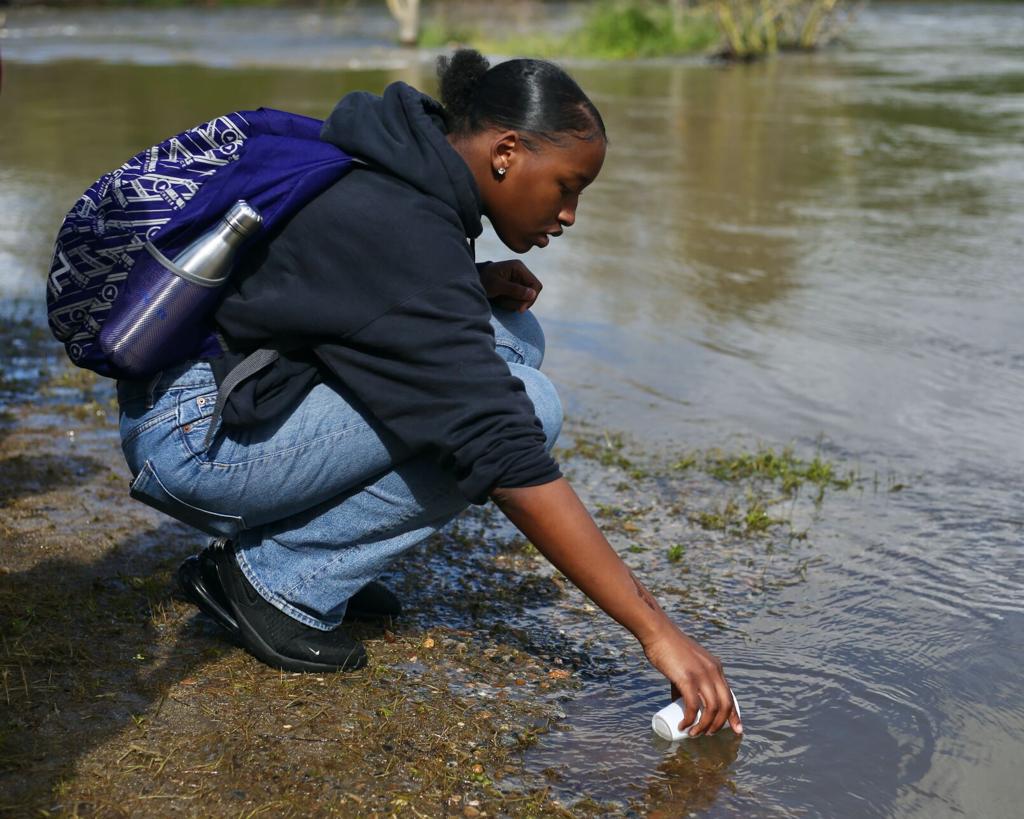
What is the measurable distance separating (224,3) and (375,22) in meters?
9.86

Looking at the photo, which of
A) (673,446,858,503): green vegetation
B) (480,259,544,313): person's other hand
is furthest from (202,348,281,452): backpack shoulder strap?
(673,446,858,503): green vegetation

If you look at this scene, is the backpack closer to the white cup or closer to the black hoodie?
the black hoodie

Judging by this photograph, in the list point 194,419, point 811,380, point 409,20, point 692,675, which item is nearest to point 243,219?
point 194,419

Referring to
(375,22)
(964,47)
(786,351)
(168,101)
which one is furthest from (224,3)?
(786,351)

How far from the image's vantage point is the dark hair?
97.3 inches

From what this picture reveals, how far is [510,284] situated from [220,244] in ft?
2.77

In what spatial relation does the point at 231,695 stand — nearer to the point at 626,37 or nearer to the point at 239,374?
the point at 239,374

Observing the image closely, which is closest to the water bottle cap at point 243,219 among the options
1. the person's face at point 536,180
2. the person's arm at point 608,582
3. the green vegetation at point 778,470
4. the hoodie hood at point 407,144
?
the hoodie hood at point 407,144

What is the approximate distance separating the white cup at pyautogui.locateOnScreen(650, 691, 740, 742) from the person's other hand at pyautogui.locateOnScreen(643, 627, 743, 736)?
31 mm

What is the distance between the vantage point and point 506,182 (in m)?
2.52

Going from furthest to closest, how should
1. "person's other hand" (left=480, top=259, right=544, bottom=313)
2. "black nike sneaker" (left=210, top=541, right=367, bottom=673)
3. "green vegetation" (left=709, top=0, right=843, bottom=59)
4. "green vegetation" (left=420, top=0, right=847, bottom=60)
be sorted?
"green vegetation" (left=420, top=0, right=847, bottom=60) → "green vegetation" (left=709, top=0, right=843, bottom=59) → "person's other hand" (left=480, top=259, right=544, bottom=313) → "black nike sneaker" (left=210, top=541, right=367, bottom=673)

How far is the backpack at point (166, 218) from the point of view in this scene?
239 centimetres

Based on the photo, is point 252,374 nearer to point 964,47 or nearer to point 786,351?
point 786,351

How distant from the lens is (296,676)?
271 centimetres
